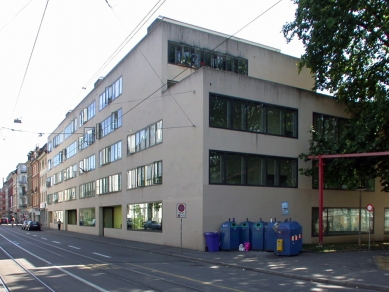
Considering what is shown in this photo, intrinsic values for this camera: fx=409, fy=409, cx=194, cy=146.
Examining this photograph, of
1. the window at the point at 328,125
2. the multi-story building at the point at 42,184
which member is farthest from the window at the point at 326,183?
the multi-story building at the point at 42,184

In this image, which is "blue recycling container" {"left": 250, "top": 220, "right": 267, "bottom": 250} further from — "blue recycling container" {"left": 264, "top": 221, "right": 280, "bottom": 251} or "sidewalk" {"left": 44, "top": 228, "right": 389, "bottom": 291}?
"sidewalk" {"left": 44, "top": 228, "right": 389, "bottom": 291}

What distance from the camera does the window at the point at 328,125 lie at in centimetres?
2777

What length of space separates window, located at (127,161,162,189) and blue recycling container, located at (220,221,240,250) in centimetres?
655

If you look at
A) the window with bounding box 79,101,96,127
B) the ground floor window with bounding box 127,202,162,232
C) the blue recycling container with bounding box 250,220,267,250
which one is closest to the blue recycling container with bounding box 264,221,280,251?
the blue recycling container with bounding box 250,220,267,250

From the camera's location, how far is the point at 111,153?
36.8 metres

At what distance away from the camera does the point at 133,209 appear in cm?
3109

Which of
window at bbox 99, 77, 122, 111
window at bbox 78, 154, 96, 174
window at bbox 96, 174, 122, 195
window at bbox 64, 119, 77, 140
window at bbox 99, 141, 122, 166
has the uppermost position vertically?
window at bbox 99, 77, 122, 111

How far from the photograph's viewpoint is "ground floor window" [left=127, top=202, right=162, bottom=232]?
2667cm

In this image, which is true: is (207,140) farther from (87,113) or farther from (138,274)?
(87,113)

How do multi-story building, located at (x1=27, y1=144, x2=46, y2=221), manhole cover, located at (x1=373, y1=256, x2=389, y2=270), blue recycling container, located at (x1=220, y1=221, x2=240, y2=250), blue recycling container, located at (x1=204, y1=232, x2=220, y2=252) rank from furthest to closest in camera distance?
multi-story building, located at (x1=27, y1=144, x2=46, y2=221) → blue recycling container, located at (x1=220, y1=221, x2=240, y2=250) → blue recycling container, located at (x1=204, y1=232, x2=220, y2=252) → manhole cover, located at (x1=373, y1=256, x2=389, y2=270)

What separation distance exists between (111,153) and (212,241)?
18.3 meters

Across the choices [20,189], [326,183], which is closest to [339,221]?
[326,183]

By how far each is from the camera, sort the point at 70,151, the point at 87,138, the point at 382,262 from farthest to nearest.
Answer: the point at 70,151, the point at 87,138, the point at 382,262

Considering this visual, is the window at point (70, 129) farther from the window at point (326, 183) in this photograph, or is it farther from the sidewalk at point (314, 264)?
the window at point (326, 183)
